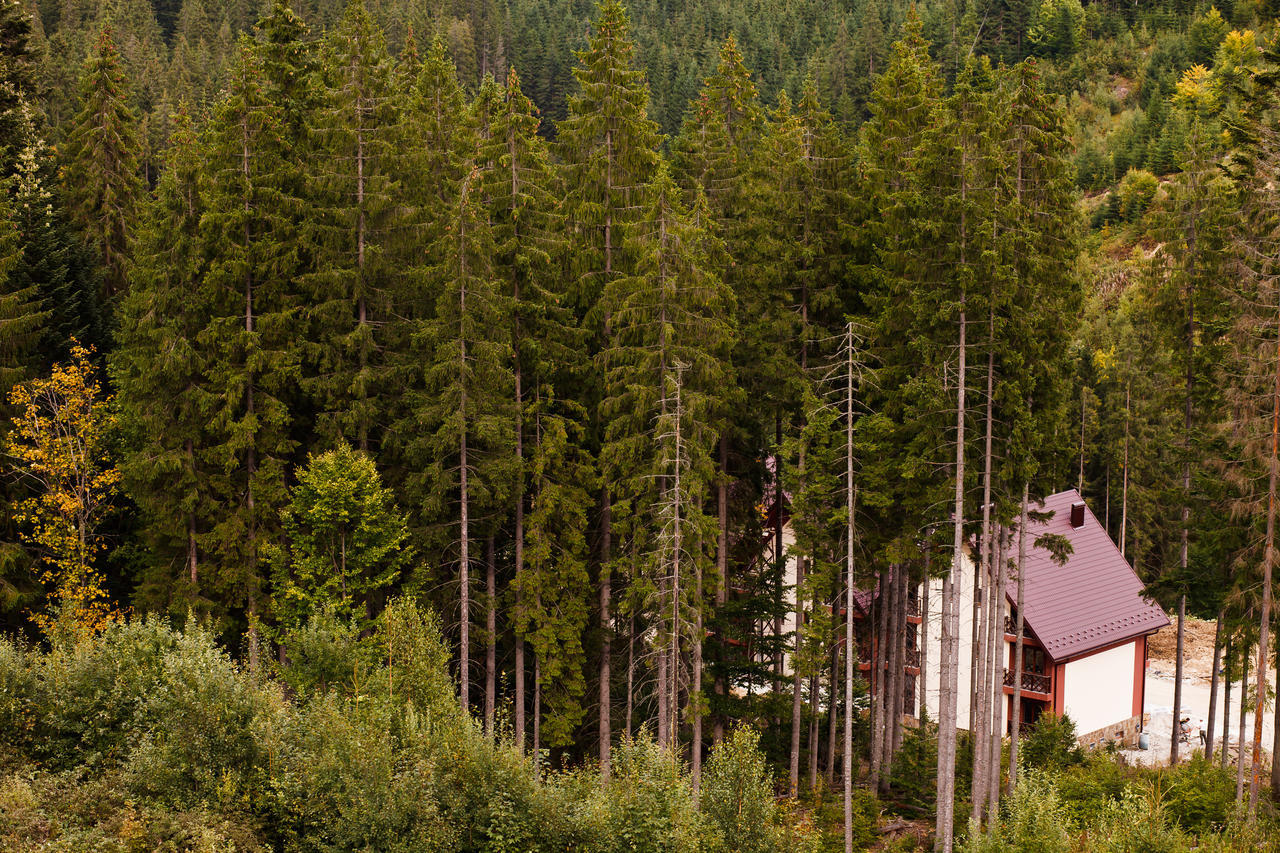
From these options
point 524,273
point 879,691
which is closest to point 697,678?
point 879,691

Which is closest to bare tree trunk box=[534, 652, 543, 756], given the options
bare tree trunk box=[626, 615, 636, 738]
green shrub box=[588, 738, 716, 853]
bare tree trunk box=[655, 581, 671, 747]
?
bare tree trunk box=[626, 615, 636, 738]

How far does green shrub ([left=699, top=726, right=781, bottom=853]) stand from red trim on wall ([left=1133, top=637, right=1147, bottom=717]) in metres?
31.8

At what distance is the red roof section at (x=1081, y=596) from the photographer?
142 feet

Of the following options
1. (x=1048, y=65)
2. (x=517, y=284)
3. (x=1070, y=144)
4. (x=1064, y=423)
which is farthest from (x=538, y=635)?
(x=1048, y=65)

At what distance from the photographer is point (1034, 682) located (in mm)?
43281

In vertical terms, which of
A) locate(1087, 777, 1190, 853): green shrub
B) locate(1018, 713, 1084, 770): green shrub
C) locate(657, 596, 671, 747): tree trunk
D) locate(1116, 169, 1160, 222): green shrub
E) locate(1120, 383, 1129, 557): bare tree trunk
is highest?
locate(1116, 169, 1160, 222): green shrub

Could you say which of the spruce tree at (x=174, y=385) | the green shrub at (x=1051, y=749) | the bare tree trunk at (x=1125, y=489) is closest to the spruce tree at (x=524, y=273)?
the spruce tree at (x=174, y=385)

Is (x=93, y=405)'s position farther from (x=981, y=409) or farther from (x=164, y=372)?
(x=981, y=409)

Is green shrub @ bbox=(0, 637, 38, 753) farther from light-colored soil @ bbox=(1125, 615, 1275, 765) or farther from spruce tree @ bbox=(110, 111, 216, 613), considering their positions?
light-colored soil @ bbox=(1125, 615, 1275, 765)

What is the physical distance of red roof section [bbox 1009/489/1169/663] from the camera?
43250 millimetres

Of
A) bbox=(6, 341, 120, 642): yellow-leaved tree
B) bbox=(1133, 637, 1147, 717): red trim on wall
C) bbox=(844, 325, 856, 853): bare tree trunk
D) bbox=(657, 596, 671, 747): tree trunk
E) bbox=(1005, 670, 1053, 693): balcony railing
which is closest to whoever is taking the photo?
bbox=(844, 325, 856, 853): bare tree trunk

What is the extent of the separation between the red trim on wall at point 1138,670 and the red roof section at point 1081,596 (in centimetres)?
95

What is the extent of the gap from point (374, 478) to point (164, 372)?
7.12 meters

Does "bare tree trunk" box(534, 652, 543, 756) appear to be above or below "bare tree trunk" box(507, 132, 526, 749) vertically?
below
